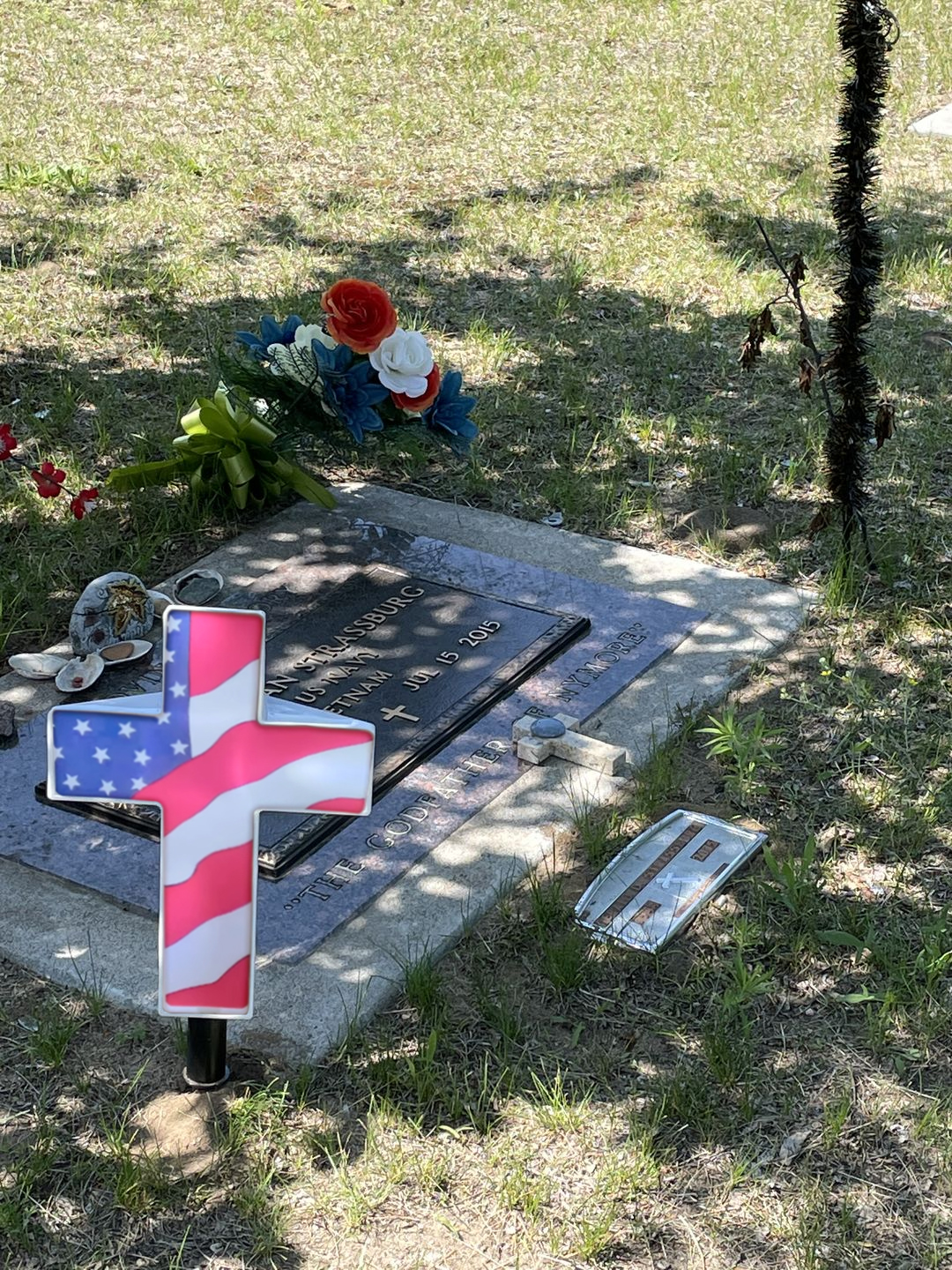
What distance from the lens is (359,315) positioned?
506 cm

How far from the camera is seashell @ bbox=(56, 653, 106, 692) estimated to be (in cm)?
440

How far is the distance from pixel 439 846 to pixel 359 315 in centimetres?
200

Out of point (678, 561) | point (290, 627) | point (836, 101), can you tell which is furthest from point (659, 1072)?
point (836, 101)

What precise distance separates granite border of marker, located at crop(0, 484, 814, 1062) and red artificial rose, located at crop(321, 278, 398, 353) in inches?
24.3

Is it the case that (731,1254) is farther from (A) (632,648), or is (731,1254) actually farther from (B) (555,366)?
(B) (555,366)

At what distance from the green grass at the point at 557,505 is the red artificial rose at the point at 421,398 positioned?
11cm

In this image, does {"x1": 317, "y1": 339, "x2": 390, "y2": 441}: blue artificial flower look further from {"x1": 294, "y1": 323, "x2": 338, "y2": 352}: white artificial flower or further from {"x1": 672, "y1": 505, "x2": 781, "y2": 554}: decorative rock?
{"x1": 672, "y1": 505, "x2": 781, "y2": 554}: decorative rock

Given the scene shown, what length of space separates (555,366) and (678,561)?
1.71m

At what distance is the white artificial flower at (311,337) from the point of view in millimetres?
5090

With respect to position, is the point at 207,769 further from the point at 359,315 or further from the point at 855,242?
the point at 855,242

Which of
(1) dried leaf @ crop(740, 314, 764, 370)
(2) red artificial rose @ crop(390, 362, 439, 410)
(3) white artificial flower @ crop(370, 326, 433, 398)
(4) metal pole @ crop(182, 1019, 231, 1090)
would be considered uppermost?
(1) dried leaf @ crop(740, 314, 764, 370)

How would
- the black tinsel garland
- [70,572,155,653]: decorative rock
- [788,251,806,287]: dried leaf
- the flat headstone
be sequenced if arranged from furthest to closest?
the flat headstone
[788,251,806,287]: dried leaf
[70,572,155,653]: decorative rock
the black tinsel garland

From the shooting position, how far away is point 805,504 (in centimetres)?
546

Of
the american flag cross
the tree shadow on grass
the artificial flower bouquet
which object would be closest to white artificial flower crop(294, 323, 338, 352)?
the artificial flower bouquet
